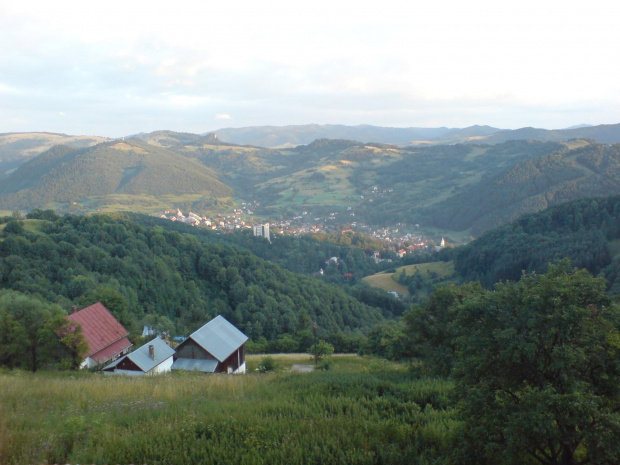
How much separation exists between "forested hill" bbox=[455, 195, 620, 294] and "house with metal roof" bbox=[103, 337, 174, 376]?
177ft

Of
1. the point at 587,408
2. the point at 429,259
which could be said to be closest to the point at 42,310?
the point at 587,408

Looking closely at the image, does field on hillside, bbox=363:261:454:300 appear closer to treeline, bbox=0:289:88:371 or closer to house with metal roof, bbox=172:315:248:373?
house with metal roof, bbox=172:315:248:373

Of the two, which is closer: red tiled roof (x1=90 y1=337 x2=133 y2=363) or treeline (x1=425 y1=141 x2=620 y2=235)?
red tiled roof (x1=90 y1=337 x2=133 y2=363)

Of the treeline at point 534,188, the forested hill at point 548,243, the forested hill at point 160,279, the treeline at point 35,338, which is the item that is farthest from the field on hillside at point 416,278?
the treeline at point 35,338

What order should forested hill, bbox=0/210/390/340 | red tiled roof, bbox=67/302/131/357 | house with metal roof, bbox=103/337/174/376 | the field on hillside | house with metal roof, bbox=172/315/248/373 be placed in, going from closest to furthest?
house with metal roof, bbox=103/337/174/376, red tiled roof, bbox=67/302/131/357, house with metal roof, bbox=172/315/248/373, forested hill, bbox=0/210/390/340, the field on hillside

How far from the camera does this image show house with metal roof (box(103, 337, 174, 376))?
61.6 feet

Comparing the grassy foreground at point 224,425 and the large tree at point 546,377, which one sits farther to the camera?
the grassy foreground at point 224,425

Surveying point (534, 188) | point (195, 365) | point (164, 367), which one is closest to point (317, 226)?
point (534, 188)

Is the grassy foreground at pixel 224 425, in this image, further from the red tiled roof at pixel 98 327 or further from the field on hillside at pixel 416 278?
the field on hillside at pixel 416 278

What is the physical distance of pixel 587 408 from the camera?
175 inches

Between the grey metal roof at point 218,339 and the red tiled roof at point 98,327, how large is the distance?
425cm

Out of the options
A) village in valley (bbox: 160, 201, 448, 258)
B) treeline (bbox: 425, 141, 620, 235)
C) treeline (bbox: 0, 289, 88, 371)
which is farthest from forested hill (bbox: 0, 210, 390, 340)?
treeline (bbox: 425, 141, 620, 235)

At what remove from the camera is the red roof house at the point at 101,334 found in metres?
20.3

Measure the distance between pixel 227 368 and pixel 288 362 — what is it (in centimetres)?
428
